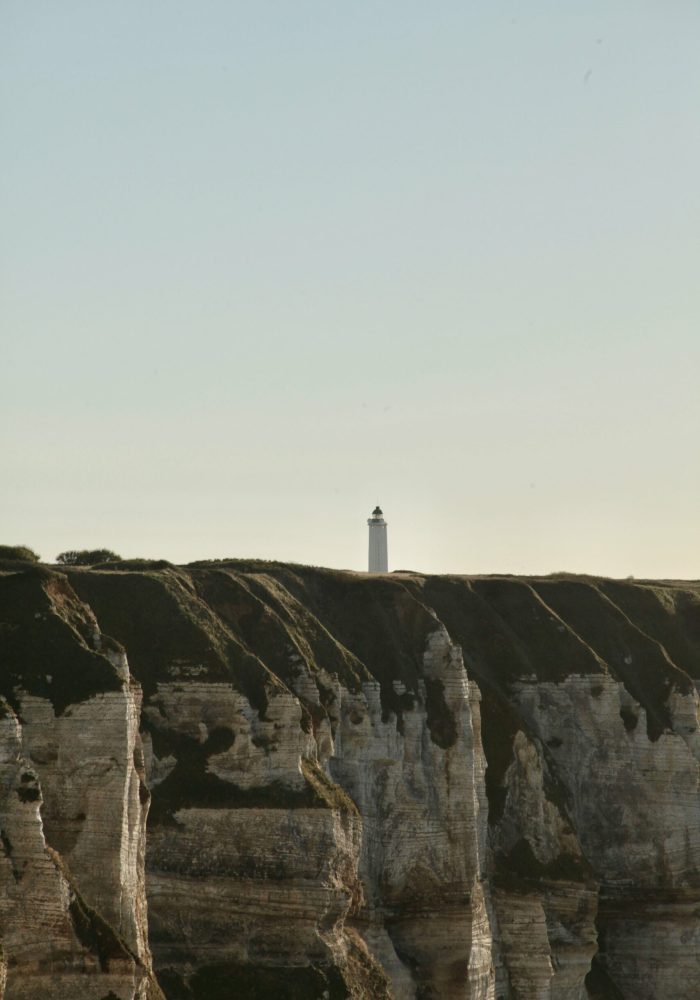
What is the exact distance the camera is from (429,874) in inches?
3620

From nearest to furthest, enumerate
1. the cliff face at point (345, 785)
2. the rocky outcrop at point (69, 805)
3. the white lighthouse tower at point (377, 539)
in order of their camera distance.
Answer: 1. the rocky outcrop at point (69, 805)
2. the cliff face at point (345, 785)
3. the white lighthouse tower at point (377, 539)

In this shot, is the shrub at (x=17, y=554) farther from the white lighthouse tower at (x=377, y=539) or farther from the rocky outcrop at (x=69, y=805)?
the white lighthouse tower at (x=377, y=539)

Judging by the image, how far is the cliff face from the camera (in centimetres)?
6494

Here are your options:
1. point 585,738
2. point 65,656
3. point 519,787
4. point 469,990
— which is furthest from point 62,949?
point 585,738

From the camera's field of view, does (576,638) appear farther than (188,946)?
Yes

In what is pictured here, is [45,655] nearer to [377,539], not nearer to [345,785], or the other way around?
[345,785]

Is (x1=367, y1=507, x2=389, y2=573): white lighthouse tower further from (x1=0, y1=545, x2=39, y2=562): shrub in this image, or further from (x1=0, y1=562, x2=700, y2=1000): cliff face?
(x1=0, y1=545, x2=39, y2=562): shrub

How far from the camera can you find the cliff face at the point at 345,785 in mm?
64938

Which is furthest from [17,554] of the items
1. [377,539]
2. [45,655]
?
[377,539]

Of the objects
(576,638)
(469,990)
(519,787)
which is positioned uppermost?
(576,638)

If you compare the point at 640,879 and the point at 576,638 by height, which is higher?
the point at 576,638

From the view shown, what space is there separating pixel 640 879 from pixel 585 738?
6590mm

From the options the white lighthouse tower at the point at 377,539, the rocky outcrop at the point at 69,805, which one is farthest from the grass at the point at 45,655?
the white lighthouse tower at the point at 377,539

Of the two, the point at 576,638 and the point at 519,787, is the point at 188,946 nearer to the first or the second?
the point at 519,787
